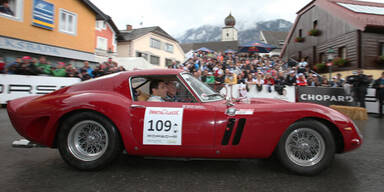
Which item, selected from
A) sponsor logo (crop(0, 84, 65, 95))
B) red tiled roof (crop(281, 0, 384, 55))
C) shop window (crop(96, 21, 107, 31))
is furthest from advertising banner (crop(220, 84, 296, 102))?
shop window (crop(96, 21, 107, 31))

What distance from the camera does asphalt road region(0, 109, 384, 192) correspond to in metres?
2.57

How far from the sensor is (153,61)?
37.8m

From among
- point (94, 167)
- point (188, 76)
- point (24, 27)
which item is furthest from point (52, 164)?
point (24, 27)

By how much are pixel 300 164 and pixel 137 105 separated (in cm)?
205

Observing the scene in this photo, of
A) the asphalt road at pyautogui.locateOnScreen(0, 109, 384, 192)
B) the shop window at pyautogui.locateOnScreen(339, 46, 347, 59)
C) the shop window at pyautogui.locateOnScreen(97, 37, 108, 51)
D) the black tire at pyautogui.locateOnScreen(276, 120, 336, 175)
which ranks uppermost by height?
the shop window at pyautogui.locateOnScreen(97, 37, 108, 51)

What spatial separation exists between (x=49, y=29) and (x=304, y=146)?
1707 centimetres

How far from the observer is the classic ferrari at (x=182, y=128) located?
2.86 m

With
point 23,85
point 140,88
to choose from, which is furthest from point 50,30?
point 140,88

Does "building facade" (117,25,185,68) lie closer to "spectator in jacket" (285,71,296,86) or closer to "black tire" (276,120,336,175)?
"spectator in jacket" (285,71,296,86)

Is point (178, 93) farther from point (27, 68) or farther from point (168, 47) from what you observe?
point (168, 47)

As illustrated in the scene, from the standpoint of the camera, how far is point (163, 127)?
2.94m

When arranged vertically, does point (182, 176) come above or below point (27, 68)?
below

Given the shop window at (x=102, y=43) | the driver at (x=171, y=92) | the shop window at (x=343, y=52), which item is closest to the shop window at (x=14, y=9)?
the shop window at (x=102, y=43)

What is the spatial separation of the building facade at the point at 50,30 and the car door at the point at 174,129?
47.1ft
